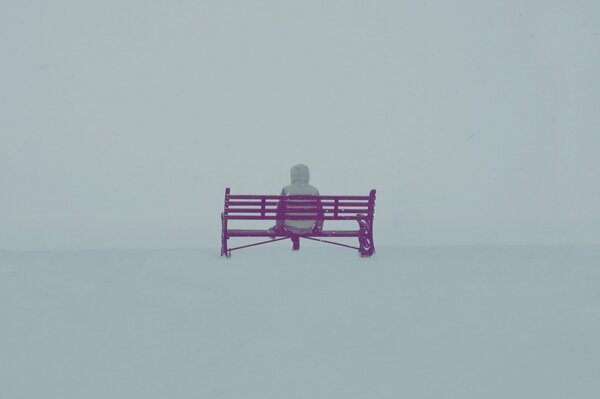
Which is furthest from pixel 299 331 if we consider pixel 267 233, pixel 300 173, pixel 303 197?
pixel 300 173

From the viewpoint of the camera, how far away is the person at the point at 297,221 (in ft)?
24.3

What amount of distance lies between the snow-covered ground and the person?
2.22 feet

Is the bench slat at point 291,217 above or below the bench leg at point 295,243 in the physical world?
above

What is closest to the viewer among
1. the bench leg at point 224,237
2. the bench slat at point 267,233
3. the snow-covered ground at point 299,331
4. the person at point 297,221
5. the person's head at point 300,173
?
the snow-covered ground at point 299,331

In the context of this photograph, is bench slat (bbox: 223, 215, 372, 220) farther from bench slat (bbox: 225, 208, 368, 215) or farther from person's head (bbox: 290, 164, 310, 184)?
person's head (bbox: 290, 164, 310, 184)

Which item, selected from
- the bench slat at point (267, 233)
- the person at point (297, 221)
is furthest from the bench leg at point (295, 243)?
the bench slat at point (267, 233)

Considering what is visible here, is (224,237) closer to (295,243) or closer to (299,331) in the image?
(295,243)

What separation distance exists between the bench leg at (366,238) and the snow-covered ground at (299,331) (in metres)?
0.74

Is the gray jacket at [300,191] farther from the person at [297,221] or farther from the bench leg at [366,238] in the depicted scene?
the bench leg at [366,238]

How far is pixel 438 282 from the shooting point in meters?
5.82

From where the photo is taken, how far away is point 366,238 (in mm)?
7578

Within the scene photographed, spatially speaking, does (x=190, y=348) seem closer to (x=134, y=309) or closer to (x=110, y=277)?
(x=134, y=309)

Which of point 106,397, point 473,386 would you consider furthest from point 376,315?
point 106,397

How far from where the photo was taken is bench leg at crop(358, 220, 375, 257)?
7488 millimetres
